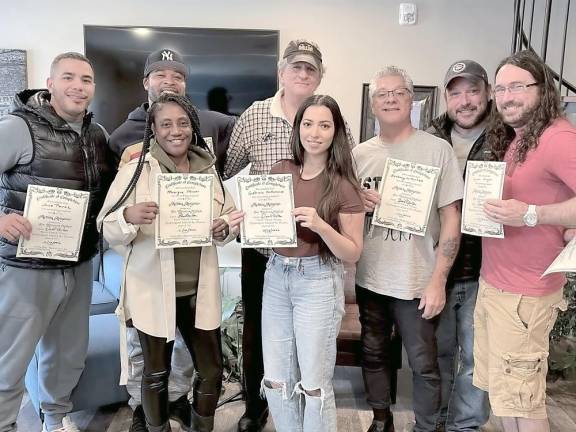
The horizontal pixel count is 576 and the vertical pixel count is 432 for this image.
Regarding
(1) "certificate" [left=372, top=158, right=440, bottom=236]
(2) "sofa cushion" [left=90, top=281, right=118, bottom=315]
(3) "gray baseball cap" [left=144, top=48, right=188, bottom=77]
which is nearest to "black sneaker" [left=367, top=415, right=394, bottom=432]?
(1) "certificate" [left=372, top=158, right=440, bottom=236]

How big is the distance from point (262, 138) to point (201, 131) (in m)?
0.28

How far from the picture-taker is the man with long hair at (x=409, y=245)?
1.80 meters

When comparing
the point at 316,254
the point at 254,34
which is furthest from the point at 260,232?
the point at 254,34

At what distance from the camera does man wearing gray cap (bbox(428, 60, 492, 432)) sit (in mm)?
1939

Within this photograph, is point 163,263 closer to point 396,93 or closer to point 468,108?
point 396,93

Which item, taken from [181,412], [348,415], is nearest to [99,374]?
[181,412]

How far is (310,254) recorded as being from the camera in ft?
5.47

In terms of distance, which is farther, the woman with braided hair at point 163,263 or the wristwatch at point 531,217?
the woman with braided hair at point 163,263

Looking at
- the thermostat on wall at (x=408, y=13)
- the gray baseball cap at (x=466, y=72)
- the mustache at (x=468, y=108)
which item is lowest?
the mustache at (x=468, y=108)

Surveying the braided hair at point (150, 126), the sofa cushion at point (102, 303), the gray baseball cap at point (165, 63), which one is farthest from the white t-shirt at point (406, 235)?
the sofa cushion at point (102, 303)

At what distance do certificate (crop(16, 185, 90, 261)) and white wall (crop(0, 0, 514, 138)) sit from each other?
2.11 meters

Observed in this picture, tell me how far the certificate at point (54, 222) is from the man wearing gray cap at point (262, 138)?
63 centimetres

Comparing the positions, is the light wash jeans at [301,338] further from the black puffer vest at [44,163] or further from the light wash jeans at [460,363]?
the black puffer vest at [44,163]

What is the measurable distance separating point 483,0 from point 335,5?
1001mm
